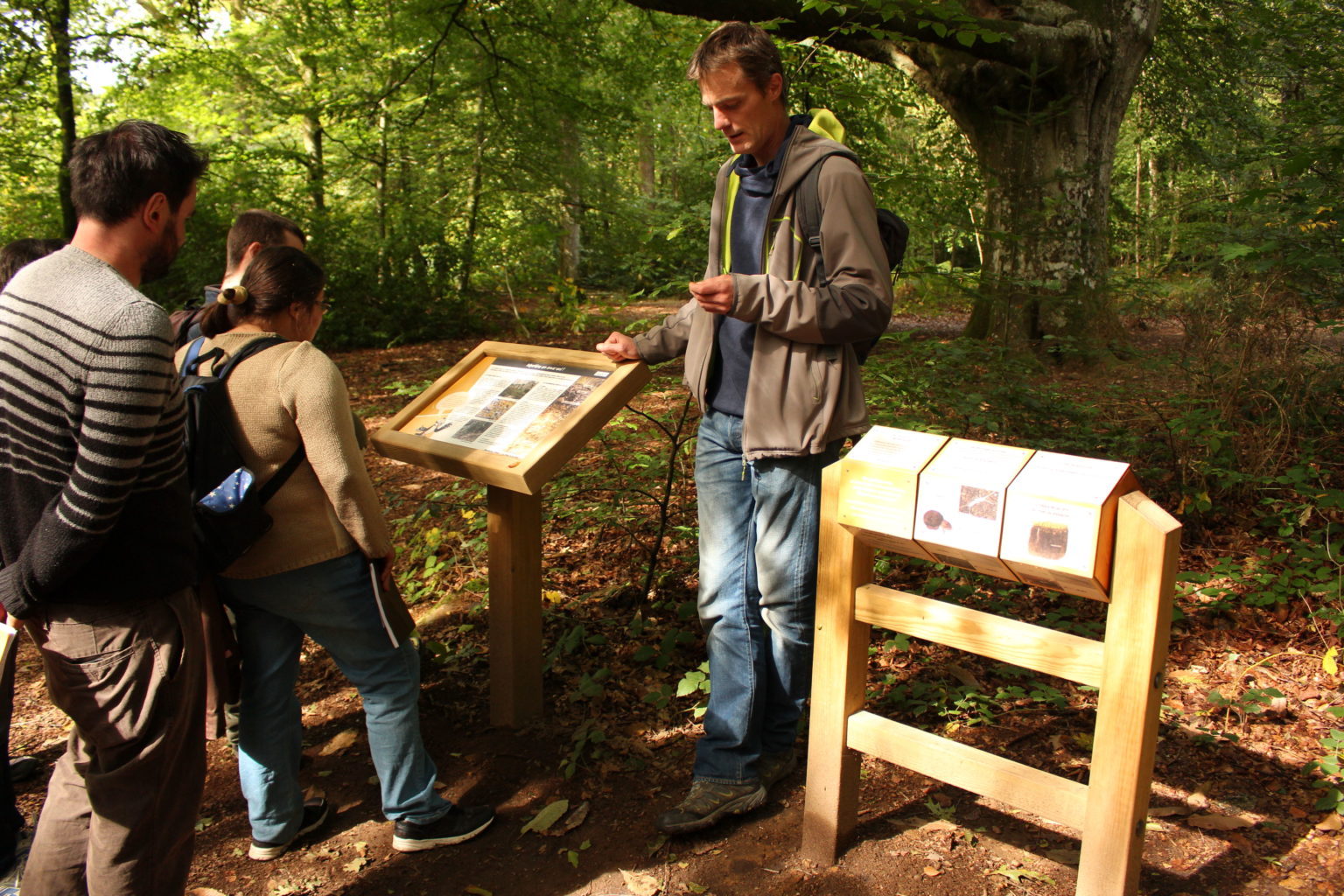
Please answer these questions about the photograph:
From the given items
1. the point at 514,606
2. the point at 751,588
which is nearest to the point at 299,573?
the point at 514,606

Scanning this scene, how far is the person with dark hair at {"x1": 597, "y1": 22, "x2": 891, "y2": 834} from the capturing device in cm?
246

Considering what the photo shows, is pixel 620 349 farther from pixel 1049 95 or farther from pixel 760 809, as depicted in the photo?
pixel 1049 95

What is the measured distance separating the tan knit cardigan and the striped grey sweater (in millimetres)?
407

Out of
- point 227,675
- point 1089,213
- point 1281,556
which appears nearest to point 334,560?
point 227,675

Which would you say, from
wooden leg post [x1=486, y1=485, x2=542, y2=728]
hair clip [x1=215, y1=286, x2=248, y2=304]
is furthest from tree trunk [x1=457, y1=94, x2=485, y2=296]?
hair clip [x1=215, y1=286, x2=248, y2=304]

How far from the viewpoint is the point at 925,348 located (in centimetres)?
482

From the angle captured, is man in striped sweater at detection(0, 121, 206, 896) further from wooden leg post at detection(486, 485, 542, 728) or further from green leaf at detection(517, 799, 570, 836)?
wooden leg post at detection(486, 485, 542, 728)

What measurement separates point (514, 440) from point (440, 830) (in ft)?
4.00

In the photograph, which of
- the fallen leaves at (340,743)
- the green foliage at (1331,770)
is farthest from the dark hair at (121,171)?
the green foliage at (1331,770)

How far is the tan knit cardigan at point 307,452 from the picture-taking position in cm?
242

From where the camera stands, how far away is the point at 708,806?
2.81 m

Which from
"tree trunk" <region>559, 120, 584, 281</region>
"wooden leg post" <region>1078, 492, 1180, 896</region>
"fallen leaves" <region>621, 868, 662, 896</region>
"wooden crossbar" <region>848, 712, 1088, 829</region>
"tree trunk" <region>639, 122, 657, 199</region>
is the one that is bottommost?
"fallen leaves" <region>621, 868, 662, 896</region>

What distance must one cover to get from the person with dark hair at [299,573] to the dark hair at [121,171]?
1.63 ft

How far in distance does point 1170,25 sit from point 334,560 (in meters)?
10.0
